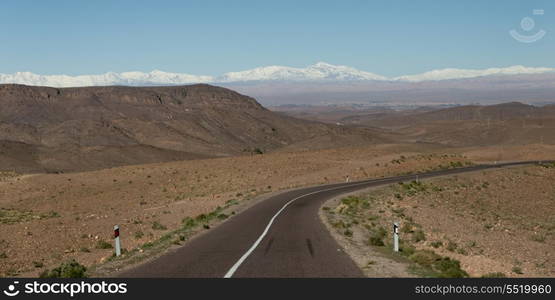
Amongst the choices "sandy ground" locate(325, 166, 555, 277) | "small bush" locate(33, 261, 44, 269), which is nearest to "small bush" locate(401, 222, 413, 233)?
"sandy ground" locate(325, 166, 555, 277)

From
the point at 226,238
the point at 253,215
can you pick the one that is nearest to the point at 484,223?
the point at 253,215

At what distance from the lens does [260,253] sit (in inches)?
659

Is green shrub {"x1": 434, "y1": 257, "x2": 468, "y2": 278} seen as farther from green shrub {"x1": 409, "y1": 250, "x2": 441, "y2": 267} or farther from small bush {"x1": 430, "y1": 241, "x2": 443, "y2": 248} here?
Result: small bush {"x1": 430, "y1": 241, "x2": 443, "y2": 248}

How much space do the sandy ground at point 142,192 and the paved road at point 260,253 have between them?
12.9ft

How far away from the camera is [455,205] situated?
127 feet

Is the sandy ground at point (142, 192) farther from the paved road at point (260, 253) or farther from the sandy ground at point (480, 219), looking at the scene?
the sandy ground at point (480, 219)

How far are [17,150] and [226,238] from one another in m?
95.8

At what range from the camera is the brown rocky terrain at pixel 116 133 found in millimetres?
105625

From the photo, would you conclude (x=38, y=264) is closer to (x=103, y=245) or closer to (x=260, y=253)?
(x=103, y=245)

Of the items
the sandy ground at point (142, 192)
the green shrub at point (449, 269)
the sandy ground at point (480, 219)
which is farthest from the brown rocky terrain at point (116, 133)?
the green shrub at point (449, 269)

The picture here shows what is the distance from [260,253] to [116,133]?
134m

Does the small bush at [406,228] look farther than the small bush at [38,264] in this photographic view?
Yes

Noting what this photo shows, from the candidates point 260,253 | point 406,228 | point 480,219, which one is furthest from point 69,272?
point 480,219

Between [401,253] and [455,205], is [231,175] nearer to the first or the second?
[455,205]
